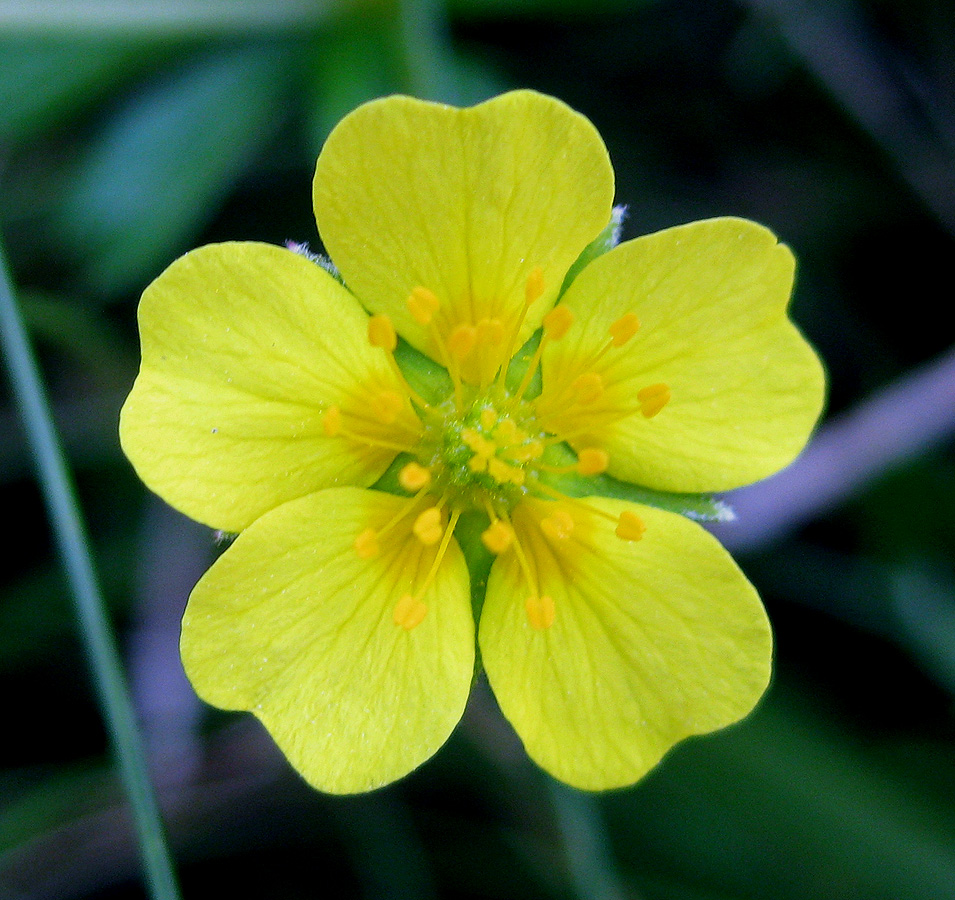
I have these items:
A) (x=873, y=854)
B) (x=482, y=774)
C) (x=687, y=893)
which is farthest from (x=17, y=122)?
(x=873, y=854)

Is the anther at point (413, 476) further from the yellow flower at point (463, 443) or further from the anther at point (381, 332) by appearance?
the anther at point (381, 332)

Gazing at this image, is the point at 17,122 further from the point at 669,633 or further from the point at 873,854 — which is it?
the point at 873,854

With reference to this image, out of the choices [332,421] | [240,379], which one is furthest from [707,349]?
[240,379]

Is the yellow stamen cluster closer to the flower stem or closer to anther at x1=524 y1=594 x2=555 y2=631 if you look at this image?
anther at x1=524 y1=594 x2=555 y2=631

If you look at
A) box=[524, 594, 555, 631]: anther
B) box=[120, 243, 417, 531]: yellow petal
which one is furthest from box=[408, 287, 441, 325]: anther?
box=[524, 594, 555, 631]: anther

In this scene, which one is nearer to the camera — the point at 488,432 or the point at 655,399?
the point at 655,399

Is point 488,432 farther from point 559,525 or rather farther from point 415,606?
point 415,606

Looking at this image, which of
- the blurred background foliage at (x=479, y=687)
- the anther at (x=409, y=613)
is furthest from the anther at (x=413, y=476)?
the blurred background foliage at (x=479, y=687)
